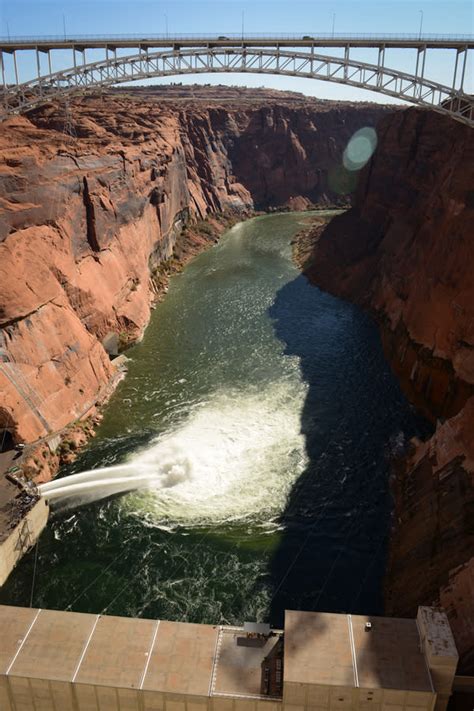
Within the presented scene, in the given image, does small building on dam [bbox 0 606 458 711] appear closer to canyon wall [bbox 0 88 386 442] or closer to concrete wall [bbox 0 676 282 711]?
concrete wall [bbox 0 676 282 711]

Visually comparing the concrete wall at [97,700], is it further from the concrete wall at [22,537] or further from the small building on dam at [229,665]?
the concrete wall at [22,537]

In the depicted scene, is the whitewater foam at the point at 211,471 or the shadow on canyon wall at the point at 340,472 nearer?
the shadow on canyon wall at the point at 340,472

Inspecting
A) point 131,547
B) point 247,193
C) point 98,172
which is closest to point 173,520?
point 131,547

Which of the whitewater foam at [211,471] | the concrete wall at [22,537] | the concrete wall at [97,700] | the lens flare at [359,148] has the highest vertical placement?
the lens flare at [359,148]

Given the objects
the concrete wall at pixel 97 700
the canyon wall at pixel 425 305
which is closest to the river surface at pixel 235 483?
the canyon wall at pixel 425 305

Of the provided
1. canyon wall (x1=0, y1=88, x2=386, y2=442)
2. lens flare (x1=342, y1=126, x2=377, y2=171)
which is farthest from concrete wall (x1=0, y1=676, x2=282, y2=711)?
lens flare (x1=342, y1=126, x2=377, y2=171)

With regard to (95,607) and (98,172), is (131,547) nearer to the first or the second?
(95,607)
